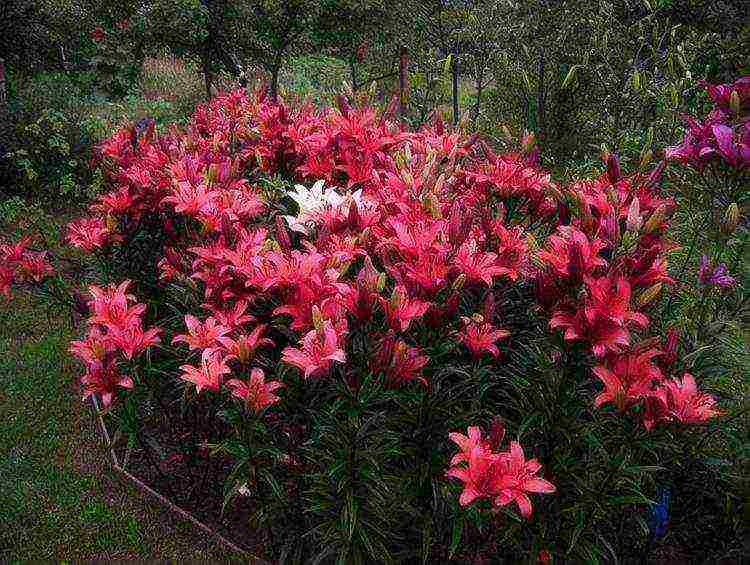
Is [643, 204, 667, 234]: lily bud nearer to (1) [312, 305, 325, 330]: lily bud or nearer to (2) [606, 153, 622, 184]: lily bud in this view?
(2) [606, 153, 622, 184]: lily bud

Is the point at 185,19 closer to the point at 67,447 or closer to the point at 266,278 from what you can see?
the point at 67,447

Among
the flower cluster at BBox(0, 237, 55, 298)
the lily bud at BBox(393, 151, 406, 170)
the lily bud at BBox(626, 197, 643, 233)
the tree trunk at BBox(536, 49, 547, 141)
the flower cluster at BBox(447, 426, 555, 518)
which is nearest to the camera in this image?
the flower cluster at BBox(447, 426, 555, 518)

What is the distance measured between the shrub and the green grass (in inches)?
14.1

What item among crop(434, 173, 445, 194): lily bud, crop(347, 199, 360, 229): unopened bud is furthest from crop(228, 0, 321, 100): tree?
crop(347, 199, 360, 229): unopened bud

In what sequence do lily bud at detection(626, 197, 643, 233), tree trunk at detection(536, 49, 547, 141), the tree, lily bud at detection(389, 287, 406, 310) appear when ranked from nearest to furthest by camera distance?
lily bud at detection(389, 287, 406, 310) < lily bud at detection(626, 197, 643, 233) < tree trunk at detection(536, 49, 547, 141) < the tree

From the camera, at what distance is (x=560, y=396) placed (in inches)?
84.0

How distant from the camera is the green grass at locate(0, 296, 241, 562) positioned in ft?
9.23

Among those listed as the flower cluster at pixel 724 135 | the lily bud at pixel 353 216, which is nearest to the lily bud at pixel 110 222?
the lily bud at pixel 353 216

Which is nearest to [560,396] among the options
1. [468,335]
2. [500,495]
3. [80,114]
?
[468,335]

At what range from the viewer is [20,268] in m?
3.03

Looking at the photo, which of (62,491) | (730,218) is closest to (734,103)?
(730,218)

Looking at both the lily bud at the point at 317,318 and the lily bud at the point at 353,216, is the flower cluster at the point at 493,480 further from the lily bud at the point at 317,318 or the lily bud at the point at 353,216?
the lily bud at the point at 353,216

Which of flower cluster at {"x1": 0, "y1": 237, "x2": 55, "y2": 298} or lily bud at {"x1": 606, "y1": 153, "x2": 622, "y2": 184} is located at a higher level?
lily bud at {"x1": 606, "y1": 153, "x2": 622, "y2": 184}

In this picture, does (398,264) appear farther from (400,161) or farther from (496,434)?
(400,161)
